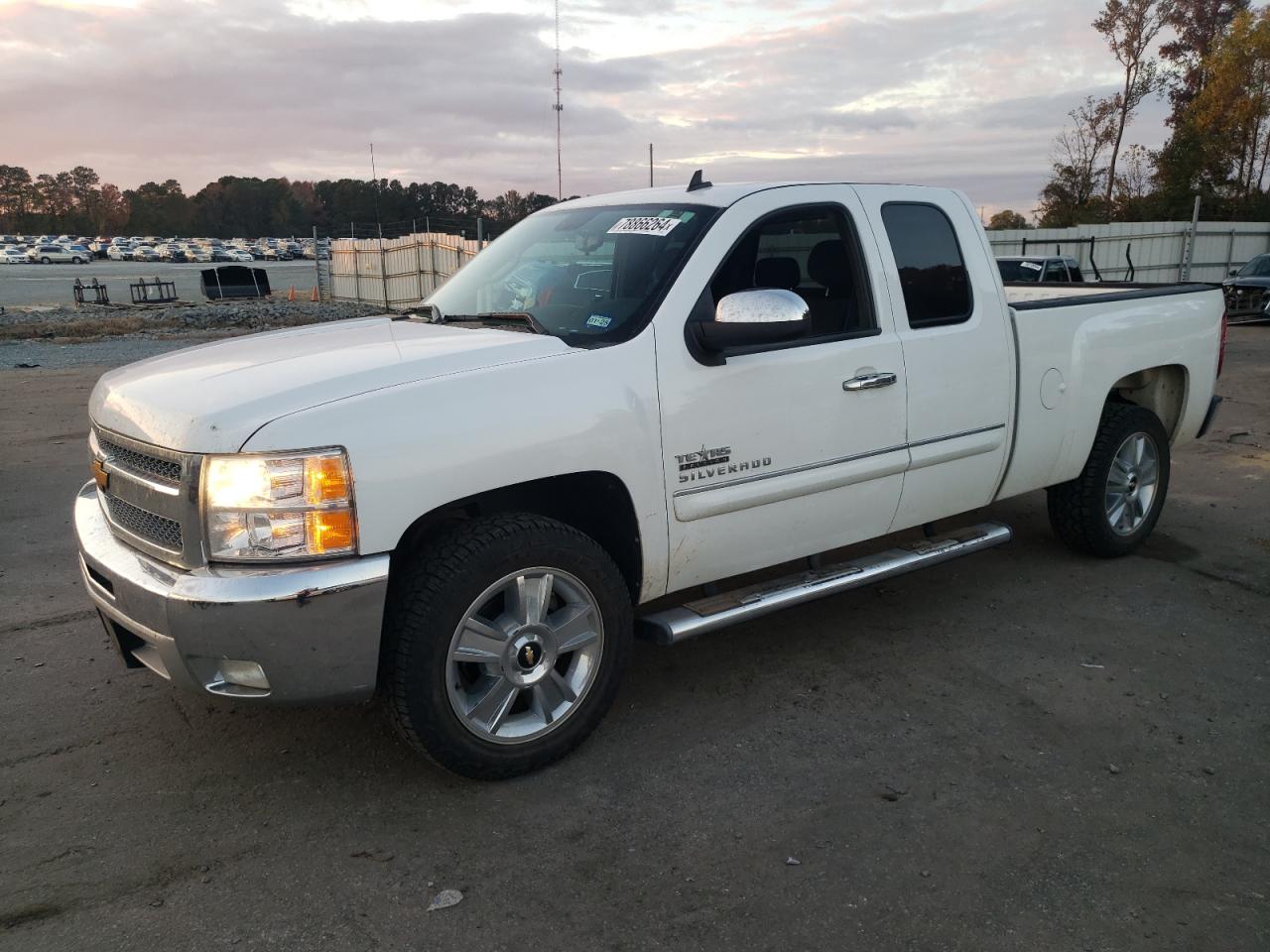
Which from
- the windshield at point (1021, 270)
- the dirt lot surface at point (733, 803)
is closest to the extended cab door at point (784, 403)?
the dirt lot surface at point (733, 803)

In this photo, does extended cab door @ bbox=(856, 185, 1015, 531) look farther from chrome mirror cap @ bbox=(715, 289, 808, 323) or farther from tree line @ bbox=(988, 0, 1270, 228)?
tree line @ bbox=(988, 0, 1270, 228)

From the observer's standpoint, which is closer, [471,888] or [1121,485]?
[471,888]

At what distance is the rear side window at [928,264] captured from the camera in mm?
4312

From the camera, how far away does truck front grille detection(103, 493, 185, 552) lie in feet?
9.91

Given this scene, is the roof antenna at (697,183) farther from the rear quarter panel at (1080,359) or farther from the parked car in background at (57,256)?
the parked car in background at (57,256)

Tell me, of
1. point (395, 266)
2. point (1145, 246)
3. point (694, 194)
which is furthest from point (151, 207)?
point (694, 194)

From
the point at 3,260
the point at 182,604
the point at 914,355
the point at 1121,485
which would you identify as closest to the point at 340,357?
the point at 182,604

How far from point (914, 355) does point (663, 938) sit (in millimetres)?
2615

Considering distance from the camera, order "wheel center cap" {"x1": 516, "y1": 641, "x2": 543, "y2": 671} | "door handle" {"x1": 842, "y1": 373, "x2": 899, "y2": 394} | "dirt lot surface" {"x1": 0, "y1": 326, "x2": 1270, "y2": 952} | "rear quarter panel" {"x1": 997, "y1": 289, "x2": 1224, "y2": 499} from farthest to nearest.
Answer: "rear quarter panel" {"x1": 997, "y1": 289, "x2": 1224, "y2": 499} → "door handle" {"x1": 842, "y1": 373, "x2": 899, "y2": 394} → "wheel center cap" {"x1": 516, "y1": 641, "x2": 543, "y2": 671} → "dirt lot surface" {"x1": 0, "y1": 326, "x2": 1270, "y2": 952}

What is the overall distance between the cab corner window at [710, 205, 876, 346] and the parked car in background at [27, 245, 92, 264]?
80.2m

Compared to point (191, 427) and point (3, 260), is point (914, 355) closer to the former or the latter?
point (191, 427)

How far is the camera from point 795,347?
3852 millimetres

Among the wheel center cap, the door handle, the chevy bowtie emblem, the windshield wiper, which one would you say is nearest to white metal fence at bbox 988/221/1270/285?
the door handle

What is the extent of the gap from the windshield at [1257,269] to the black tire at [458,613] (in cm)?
2212
